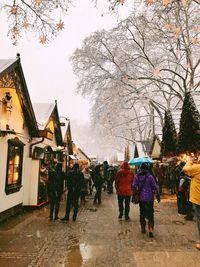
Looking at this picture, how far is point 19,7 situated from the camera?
6262 millimetres

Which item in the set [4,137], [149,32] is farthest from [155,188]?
[149,32]

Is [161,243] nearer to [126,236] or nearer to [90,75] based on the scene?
[126,236]

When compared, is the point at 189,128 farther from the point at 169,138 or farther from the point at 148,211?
the point at 148,211

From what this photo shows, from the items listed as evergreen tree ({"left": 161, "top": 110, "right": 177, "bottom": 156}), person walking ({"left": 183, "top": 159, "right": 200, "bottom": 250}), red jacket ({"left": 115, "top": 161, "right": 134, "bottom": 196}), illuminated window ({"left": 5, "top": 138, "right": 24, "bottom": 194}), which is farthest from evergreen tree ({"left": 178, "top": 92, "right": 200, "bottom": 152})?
illuminated window ({"left": 5, "top": 138, "right": 24, "bottom": 194})

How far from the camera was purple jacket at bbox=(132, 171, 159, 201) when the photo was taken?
269 inches

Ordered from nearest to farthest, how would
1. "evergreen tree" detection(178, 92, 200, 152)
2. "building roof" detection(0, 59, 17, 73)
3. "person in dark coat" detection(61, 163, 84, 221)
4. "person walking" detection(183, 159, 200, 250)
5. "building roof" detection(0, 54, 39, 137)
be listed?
"person walking" detection(183, 159, 200, 250) → "building roof" detection(0, 59, 17, 73) → "building roof" detection(0, 54, 39, 137) → "person in dark coat" detection(61, 163, 84, 221) → "evergreen tree" detection(178, 92, 200, 152)

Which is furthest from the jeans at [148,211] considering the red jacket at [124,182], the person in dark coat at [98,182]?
the person in dark coat at [98,182]

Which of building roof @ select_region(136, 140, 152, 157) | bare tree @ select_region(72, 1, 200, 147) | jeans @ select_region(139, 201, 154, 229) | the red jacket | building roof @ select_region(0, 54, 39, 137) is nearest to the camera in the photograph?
jeans @ select_region(139, 201, 154, 229)

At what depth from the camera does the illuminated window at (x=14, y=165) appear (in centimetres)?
903

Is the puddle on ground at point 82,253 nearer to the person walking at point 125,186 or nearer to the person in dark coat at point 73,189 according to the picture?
the person in dark coat at point 73,189

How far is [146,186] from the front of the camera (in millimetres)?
6891

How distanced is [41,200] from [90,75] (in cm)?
1334

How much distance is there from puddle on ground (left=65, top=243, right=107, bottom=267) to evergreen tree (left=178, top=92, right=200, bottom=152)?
8.74 meters

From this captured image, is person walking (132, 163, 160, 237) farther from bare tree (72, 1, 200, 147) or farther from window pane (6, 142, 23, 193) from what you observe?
bare tree (72, 1, 200, 147)
